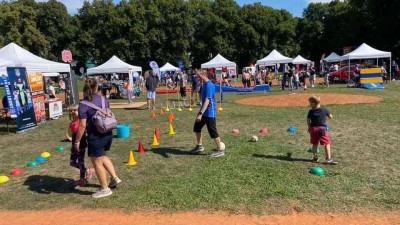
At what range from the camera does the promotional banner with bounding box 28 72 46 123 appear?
47.3 feet

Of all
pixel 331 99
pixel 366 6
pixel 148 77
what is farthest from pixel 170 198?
pixel 366 6

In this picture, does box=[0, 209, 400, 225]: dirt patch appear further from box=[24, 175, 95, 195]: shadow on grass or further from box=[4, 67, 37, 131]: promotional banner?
box=[4, 67, 37, 131]: promotional banner

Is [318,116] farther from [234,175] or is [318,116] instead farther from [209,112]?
[209,112]

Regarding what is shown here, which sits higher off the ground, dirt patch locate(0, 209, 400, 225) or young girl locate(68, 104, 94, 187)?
young girl locate(68, 104, 94, 187)

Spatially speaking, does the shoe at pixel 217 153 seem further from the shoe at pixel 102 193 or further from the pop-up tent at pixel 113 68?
the pop-up tent at pixel 113 68

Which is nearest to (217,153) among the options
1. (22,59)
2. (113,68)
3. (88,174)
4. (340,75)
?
(88,174)

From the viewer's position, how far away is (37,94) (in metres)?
14.8

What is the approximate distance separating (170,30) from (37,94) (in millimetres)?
51090

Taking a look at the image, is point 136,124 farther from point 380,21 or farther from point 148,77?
point 380,21

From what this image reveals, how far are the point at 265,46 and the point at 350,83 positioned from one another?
135 ft

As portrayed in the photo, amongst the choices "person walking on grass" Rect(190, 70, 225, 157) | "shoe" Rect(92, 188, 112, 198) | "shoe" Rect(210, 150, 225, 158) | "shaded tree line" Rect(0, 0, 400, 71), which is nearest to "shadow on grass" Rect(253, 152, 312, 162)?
"shoe" Rect(210, 150, 225, 158)

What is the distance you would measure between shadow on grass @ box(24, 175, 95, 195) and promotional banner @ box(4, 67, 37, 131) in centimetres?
624

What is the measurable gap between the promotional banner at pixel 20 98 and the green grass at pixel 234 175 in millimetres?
1656

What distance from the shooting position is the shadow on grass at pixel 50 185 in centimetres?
634
